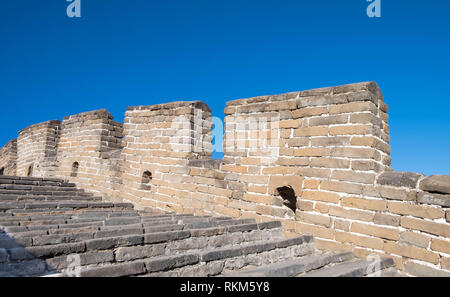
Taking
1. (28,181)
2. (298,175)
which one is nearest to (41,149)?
(28,181)

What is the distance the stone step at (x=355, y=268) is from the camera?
126 inches

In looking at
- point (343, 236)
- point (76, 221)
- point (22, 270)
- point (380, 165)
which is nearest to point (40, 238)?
point (22, 270)

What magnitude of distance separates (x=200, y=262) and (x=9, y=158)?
1424 centimetres

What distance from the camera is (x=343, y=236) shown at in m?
4.25

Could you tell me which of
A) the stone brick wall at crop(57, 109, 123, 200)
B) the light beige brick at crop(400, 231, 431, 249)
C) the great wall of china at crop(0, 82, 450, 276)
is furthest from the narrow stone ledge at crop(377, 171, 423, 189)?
the stone brick wall at crop(57, 109, 123, 200)

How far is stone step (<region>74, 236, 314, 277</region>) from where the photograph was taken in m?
2.64

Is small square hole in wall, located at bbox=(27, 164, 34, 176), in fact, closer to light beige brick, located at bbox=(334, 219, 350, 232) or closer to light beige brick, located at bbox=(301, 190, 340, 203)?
light beige brick, located at bbox=(301, 190, 340, 203)

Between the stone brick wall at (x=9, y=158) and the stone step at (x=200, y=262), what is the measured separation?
Result: 13027 mm

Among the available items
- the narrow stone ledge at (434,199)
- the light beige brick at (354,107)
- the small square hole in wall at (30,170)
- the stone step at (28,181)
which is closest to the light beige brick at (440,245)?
the narrow stone ledge at (434,199)

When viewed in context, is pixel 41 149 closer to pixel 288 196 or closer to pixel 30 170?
pixel 30 170

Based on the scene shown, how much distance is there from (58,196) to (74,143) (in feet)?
8.20

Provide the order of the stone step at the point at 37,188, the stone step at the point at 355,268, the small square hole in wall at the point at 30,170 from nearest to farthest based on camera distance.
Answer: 1. the stone step at the point at 355,268
2. the stone step at the point at 37,188
3. the small square hole in wall at the point at 30,170

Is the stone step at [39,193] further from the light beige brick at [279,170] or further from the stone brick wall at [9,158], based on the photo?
the stone brick wall at [9,158]

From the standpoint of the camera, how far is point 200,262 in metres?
3.10
